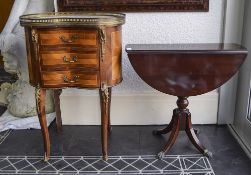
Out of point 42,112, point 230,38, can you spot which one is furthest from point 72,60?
point 230,38

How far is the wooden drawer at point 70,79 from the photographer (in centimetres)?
202

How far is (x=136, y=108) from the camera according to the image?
2.70m

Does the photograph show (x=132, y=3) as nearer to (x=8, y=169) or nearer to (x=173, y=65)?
(x=173, y=65)

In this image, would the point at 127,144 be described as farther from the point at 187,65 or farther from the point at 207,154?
the point at 187,65

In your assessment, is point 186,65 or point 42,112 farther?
point 42,112

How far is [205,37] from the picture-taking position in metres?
2.55

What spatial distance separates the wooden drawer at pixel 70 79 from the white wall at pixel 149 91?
2.13 ft

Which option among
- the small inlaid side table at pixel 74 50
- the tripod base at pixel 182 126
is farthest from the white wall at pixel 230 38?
the small inlaid side table at pixel 74 50

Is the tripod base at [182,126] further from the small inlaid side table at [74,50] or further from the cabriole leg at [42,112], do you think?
the cabriole leg at [42,112]

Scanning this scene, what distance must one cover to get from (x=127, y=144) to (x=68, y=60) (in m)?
0.85

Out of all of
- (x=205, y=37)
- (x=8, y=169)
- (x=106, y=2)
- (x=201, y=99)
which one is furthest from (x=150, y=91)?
(x=8, y=169)

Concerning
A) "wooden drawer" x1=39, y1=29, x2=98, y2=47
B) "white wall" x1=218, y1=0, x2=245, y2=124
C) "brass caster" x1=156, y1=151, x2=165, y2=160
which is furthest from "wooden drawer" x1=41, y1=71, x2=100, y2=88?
"white wall" x1=218, y1=0, x2=245, y2=124

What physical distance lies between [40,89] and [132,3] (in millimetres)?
1017

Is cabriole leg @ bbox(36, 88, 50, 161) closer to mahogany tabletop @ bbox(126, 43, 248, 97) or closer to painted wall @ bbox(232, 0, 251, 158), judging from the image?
mahogany tabletop @ bbox(126, 43, 248, 97)
